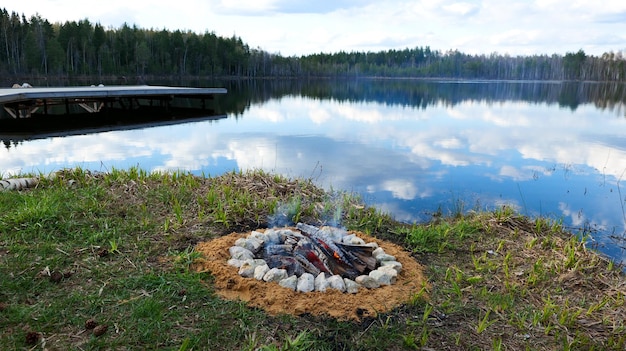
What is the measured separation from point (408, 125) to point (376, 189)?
449 inches

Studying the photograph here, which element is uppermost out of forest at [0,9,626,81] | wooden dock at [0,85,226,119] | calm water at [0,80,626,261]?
forest at [0,9,626,81]

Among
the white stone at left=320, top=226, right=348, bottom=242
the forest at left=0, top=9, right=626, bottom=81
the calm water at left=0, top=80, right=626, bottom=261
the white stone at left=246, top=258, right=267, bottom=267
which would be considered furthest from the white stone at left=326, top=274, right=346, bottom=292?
the forest at left=0, top=9, right=626, bottom=81

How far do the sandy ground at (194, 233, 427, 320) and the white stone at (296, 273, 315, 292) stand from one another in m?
0.07

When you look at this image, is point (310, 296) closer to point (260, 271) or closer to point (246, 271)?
point (260, 271)

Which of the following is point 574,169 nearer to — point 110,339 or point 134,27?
point 110,339

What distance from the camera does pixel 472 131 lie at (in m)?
17.9

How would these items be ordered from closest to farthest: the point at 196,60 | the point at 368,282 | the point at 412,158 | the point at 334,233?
the point at 368,282
the point at 334,233
the point at 412,158
the point at 196,60

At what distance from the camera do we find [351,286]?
3717 millimetres

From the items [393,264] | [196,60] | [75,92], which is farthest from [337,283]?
[196,60]

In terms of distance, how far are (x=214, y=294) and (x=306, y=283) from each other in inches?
31.0

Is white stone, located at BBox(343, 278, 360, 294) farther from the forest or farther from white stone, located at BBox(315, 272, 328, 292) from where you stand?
the forest

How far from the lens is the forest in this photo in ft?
176

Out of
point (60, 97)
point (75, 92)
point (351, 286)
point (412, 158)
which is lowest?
point (412, 158)

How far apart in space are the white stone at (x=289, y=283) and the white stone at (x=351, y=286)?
0.45 metres
